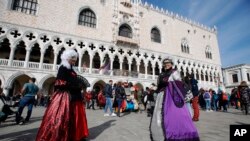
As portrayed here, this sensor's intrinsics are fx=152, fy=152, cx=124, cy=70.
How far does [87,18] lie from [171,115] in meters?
19.8

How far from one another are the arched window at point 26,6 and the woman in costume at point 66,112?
17.9m

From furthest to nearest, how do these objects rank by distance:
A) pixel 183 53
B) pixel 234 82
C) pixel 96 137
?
pixel 234 82
pixel 183 53
pixel 96 137

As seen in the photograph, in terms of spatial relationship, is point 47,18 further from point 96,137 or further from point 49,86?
point 96,137

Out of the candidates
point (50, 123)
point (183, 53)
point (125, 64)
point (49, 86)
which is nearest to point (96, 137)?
point (50, 123)

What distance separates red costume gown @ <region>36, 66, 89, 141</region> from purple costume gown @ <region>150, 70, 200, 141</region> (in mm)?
1286

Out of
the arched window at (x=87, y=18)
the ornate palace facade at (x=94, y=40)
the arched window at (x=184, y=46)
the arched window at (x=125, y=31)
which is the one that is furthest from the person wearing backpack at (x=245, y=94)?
the arched window at (x=184, y=46)

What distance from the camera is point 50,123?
2.50 metres

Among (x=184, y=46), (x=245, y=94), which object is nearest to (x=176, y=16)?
(x=184, y=46)

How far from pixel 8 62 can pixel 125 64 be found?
14102 mm

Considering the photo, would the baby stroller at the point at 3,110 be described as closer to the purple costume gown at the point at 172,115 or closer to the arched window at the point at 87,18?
the purple costume gown at the point at 172,115

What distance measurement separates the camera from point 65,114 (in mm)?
2578

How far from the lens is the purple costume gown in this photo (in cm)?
237

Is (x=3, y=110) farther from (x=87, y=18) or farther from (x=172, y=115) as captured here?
(x=87, y=18)

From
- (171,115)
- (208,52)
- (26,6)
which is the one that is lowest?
(171,115)
